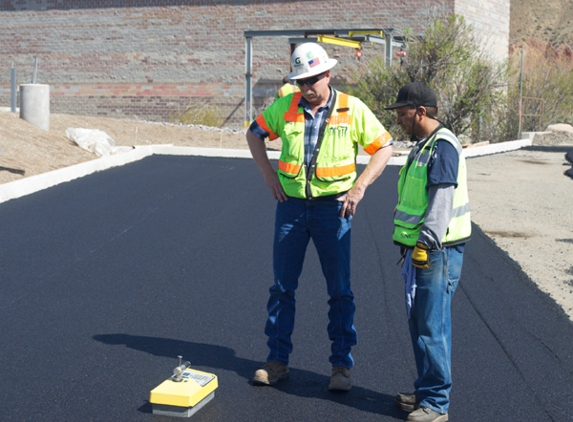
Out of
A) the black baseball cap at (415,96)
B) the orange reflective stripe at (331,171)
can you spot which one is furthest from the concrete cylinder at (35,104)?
the black baseball cap at (415,96)

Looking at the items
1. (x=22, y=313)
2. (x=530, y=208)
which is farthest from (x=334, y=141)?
(x=530, y=208)

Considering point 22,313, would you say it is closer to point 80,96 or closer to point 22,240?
point 22,240

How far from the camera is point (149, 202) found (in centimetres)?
1156

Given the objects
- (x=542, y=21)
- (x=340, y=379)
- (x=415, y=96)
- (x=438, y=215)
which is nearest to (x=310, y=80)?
(x=415, y=96)

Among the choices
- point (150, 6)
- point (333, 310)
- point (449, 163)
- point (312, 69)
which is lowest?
point (333, 310)

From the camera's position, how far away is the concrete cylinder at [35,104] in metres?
17.4

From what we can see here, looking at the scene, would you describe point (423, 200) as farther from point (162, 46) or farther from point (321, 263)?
point (162, 46)

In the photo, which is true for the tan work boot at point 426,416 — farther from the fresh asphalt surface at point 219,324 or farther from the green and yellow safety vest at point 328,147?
the green and yellow safety vest at point 328,147

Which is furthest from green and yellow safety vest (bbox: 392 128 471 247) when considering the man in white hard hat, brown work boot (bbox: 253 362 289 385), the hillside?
the hillside

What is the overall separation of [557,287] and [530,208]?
191 inches

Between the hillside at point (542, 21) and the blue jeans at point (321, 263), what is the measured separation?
7581 cm

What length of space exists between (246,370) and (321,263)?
3.02 feet

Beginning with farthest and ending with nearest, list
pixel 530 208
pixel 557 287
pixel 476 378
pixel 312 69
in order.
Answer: pixel 530 208 → pixel 557 287 → pixel 476 378 → pixel 312 69

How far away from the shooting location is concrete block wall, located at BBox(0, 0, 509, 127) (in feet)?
102
